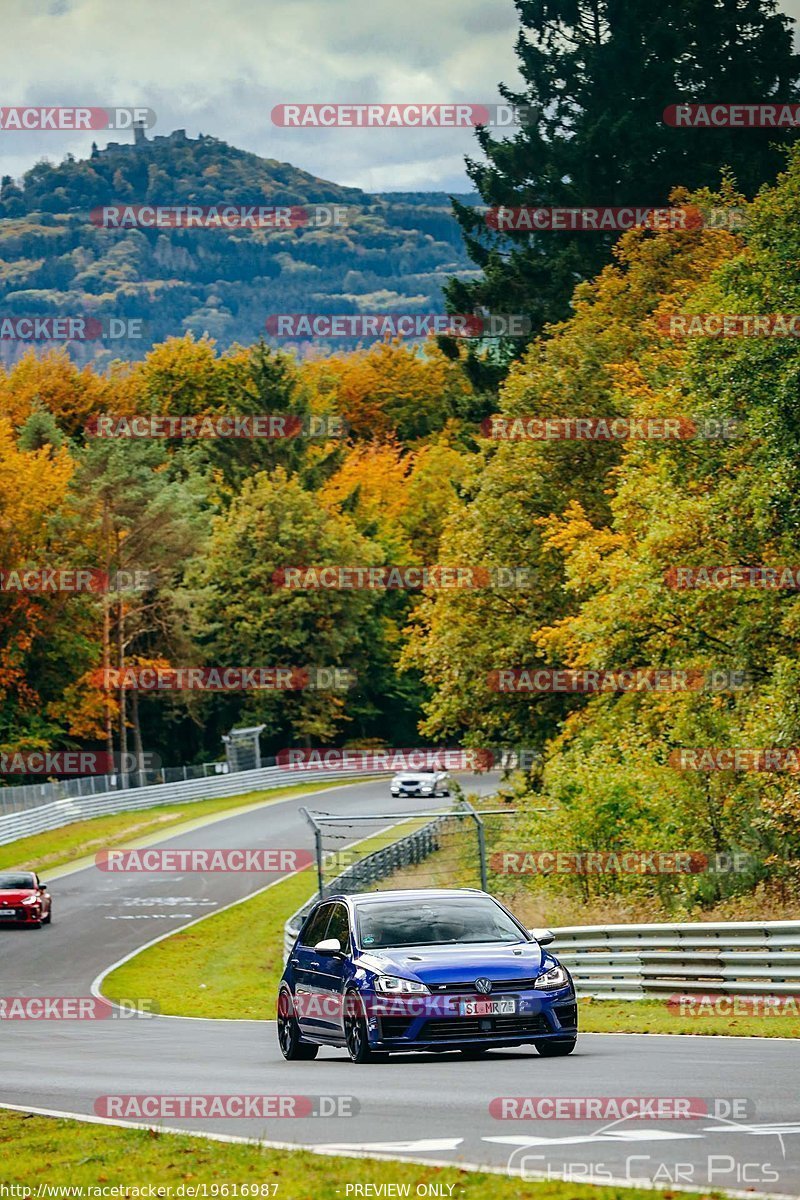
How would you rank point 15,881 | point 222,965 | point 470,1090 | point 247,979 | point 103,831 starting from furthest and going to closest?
point 103,831 → point 15,881 → point 222,965 → point 247,979 → point 470,1090

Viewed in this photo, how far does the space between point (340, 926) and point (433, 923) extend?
0.93 metres

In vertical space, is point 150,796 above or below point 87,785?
below

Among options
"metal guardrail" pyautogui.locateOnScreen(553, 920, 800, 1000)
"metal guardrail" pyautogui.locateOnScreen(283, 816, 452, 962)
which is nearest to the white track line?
"metal guardrail" pyautogui.locateOnScreen(553, 920, 800, 1000)

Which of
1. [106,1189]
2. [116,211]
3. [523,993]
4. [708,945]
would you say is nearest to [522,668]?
[708,945]

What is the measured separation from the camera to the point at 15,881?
142 ft

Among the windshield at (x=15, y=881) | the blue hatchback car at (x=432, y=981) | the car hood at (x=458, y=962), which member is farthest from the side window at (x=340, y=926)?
the windshield at (x=15, y=881)

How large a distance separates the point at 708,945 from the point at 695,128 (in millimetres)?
45590

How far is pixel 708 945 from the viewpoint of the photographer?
68.2ft

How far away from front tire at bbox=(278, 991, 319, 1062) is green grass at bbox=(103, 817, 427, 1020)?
10907 mm

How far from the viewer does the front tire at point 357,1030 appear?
14.5 meters

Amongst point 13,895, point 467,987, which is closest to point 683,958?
point 467,987

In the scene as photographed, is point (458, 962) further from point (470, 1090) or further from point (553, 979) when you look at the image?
point (470, 1090)

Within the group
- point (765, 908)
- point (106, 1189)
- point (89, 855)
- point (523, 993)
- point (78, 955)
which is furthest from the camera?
point (89, 855)

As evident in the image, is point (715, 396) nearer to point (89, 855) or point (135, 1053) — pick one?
point (135, 1053)
